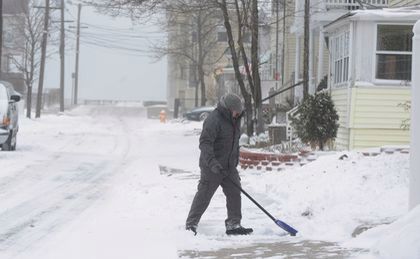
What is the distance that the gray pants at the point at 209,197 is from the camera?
7.97 m

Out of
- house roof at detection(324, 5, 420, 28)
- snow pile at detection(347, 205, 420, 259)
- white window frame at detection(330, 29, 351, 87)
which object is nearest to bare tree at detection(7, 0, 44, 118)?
white window frame at detection(330, 29, 351, 87)

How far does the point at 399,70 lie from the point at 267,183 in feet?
19.8

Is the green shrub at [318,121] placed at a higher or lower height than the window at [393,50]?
lower

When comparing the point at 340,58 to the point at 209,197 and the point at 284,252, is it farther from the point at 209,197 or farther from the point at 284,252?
the point at 284,252

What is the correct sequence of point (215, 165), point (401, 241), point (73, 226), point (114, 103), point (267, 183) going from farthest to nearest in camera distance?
point (114, 103)
point (267, 183)
point (73, 226)
point (215, 165)
point (401, 241)

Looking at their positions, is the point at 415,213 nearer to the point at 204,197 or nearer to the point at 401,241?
the point at 401,241

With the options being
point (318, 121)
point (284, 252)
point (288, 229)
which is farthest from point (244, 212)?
point (318, 121)

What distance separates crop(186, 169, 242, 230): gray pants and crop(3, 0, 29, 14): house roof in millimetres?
34073

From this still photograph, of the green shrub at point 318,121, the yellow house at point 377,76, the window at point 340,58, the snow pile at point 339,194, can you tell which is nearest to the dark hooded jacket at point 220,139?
the snow pile at point 339,194

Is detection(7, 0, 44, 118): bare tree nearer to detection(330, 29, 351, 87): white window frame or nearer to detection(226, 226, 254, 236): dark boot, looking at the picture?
detection(330, 29, 351, 87): white window frame

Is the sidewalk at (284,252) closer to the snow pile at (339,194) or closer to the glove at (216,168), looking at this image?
the snow pile at (339,194)

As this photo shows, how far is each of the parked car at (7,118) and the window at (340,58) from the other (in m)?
8.29

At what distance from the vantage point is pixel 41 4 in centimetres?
4412

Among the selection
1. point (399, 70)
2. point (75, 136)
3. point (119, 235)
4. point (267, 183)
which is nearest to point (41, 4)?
point (75, 136)
